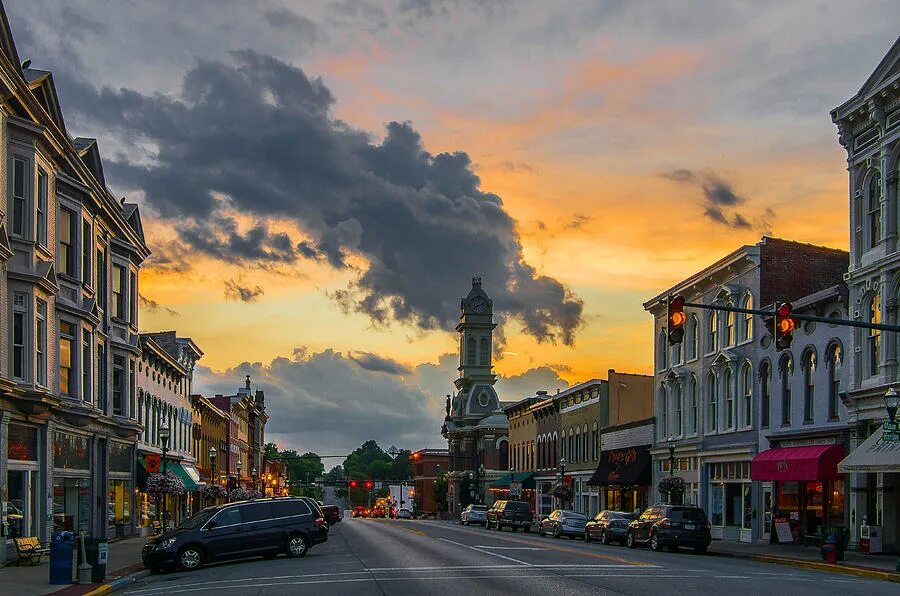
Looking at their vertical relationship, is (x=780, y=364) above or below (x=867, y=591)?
above

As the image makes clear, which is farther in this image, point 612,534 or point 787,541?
point 612,534

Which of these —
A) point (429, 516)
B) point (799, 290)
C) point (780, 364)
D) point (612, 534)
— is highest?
point (799, 290)

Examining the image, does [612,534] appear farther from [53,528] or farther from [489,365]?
[489,365]

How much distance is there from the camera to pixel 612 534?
49.4m

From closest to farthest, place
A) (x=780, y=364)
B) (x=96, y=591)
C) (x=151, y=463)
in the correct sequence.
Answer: (x=96, y=591)
(x=780, y=364)
(x=151, y=463)

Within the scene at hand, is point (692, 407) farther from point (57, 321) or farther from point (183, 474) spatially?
point (57, 321)

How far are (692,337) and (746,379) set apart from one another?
23.0ft

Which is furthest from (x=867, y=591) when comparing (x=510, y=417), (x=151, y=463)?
(x=510, y=417)

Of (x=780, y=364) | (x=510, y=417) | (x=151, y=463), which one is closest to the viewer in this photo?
(x=780, y=364)

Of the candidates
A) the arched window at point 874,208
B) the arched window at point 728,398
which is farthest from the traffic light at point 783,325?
the arched window at point 728,398

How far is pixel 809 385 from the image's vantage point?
45031mm

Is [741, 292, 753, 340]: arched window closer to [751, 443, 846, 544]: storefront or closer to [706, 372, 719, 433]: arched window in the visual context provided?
[706, 372, 719, 433]: arched window

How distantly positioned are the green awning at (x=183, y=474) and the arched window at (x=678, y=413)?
82.7 ft

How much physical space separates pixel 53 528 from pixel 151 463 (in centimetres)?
1766
